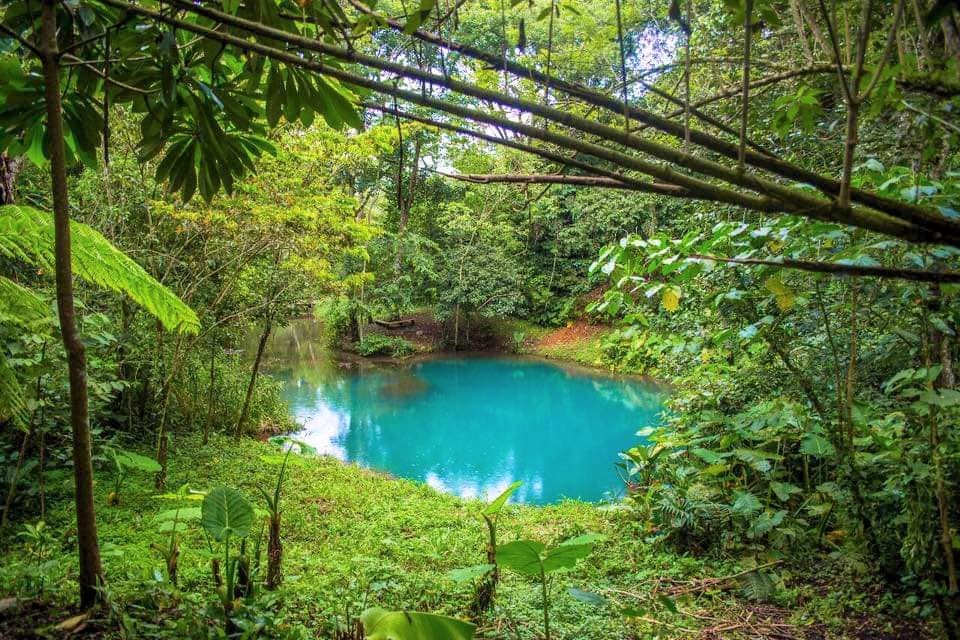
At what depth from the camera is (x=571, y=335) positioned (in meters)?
15.7

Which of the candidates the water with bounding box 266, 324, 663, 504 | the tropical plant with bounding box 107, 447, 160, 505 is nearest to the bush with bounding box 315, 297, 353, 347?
the water with bounding box 266, 324, 663, 504

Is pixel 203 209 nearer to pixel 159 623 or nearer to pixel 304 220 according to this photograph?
pixel 304 220

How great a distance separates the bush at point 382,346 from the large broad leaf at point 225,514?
12.6m

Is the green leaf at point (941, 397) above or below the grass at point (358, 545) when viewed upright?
above

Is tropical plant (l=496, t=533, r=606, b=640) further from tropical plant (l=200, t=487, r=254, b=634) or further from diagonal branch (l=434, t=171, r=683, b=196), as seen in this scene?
diagonal branch (l=434, t=171, r=683, b=196)

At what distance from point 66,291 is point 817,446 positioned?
2.64 metres

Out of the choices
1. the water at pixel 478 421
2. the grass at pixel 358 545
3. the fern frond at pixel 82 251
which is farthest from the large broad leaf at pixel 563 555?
the water at pixel 478 421

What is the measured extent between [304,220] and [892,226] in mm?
4773

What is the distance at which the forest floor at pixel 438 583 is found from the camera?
175 centimetres

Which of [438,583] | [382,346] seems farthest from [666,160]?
[382,346]

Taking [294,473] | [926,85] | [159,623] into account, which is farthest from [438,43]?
[294,473]

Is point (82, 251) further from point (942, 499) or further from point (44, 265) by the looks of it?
point (942, 499)

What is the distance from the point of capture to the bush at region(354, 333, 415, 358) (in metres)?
14.3

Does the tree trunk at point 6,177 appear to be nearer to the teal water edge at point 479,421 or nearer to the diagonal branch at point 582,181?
the diagonal branch at point 582,181
